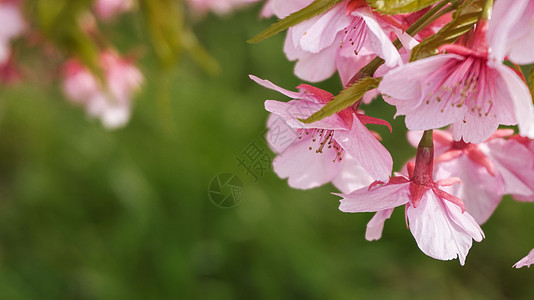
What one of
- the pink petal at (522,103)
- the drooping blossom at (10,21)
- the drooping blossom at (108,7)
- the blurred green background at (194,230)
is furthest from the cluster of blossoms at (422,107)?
the blurred green background at (194,230)

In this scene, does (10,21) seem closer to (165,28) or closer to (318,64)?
(165,28)

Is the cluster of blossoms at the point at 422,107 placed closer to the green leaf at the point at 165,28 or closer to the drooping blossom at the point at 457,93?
the drooping blossom at the point at 457,93

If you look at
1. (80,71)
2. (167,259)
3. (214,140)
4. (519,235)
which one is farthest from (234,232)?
(519,235)

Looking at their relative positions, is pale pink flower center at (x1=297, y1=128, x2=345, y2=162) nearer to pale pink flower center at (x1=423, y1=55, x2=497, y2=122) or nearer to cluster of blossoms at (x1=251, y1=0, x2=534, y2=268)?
cluster of blossoms at (x1=251, y1=0, x2=534, y2=268)

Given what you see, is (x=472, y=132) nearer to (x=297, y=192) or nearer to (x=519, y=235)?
(x=297, y=192)

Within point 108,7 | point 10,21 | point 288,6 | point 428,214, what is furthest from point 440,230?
point 108,7

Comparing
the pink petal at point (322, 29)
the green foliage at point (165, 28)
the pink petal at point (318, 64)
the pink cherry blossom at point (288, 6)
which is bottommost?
the pink petal at point (322, 29)
